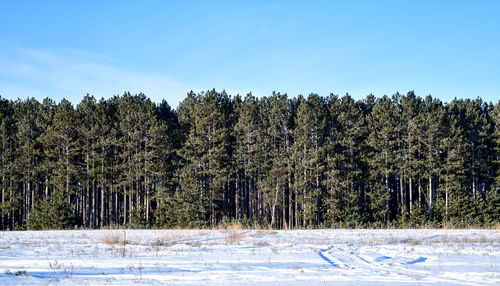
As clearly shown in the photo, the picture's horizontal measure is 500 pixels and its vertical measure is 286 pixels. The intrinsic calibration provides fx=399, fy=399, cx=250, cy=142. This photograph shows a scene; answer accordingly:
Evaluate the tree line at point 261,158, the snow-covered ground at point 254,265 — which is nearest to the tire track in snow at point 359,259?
the snow-covered ground at point 254,265

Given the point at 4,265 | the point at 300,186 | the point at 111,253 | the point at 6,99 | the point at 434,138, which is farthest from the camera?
the point at 6,99

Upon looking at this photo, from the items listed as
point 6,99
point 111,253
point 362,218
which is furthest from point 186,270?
point 6,99

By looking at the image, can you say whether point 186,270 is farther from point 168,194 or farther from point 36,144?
point 36,144

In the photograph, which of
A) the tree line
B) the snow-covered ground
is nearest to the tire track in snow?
the snow-covered ground

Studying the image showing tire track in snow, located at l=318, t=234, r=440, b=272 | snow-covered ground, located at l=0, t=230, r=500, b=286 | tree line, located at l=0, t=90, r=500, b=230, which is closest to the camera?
snow-covered ground, located at l=0, t=230, r=500, b=286

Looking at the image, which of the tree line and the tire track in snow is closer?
the tire track in snow

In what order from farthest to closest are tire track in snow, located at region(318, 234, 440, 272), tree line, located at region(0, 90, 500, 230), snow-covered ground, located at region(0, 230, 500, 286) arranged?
tree line, located at region(0, 90, 500, 230) < tire track in snow, located at region(318, 234, 440, 272) < snow-covered ground, located at region(0, 230, 500, 286)

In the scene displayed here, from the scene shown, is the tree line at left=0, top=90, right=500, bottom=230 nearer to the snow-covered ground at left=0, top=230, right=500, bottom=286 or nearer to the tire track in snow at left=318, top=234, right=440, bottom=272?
the snow-covered ground at left=0, top=230, right=500, bottom=286

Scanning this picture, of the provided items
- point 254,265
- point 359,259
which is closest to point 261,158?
point 359,259

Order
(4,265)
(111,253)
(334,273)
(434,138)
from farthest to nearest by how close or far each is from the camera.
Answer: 1. (434,138)
2. (111,253)
3. (4,265)
4. (334,273)

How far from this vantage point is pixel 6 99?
171 feet

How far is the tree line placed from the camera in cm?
3709

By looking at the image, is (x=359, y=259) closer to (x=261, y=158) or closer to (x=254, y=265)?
(x=254, y=265)

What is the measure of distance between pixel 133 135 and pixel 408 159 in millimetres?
27601
